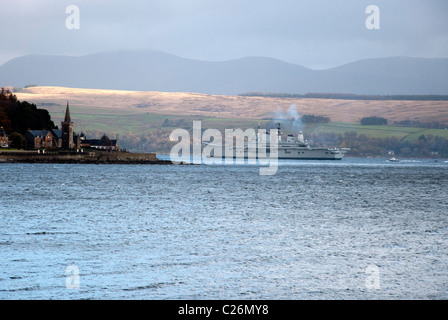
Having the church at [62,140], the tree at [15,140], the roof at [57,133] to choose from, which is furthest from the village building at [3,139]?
the roof at [57,133]

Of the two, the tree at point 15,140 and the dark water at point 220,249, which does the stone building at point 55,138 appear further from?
the dark water at point 220,249

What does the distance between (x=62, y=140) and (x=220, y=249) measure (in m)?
138

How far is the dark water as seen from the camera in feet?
64.0

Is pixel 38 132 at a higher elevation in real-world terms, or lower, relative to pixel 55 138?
higher

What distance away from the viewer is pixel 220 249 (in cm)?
2702

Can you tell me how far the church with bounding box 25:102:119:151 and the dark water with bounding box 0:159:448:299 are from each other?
94654 mm

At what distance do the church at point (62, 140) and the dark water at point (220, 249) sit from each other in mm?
94654

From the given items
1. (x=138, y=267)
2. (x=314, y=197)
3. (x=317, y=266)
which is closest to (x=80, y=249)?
(x=138, y=267)

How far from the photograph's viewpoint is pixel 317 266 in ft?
76.9

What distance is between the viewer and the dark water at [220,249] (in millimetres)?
19516
